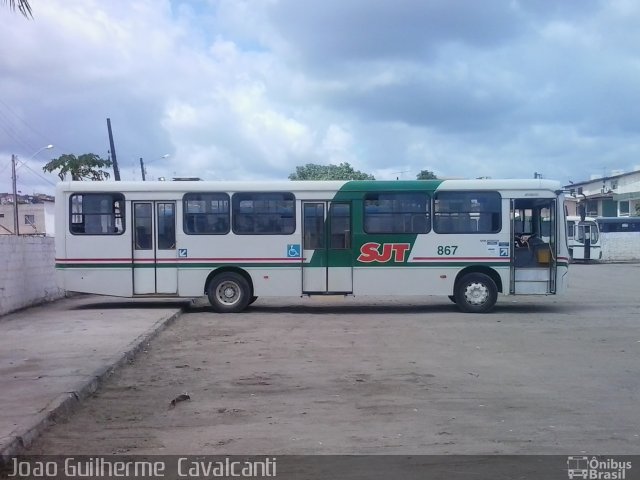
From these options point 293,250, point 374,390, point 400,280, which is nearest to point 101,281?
point 293,250

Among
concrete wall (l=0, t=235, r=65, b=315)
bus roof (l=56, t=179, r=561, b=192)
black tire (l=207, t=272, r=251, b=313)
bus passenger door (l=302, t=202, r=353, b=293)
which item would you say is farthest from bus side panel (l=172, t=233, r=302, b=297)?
concrete wall (l=0, t=235, r=65, b=315)

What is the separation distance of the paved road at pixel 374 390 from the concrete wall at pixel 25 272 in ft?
14.1

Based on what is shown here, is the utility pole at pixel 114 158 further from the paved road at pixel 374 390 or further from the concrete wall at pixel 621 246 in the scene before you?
the concrete wall at pixel 621 246

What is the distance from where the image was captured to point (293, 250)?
1630 centimetres

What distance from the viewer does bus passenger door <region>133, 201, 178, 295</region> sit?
16.4 meters

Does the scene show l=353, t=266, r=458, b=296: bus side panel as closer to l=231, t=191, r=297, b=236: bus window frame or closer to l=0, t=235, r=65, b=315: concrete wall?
l=231, t=191, r=297, b=236: bus window frame

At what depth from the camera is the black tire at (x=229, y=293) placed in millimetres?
16484

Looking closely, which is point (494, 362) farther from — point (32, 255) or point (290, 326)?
point (32, 255)

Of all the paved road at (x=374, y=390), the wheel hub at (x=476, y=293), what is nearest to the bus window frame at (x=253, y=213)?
the paved road at (x=374, y=390)

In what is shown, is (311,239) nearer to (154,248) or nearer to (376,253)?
(376,253)

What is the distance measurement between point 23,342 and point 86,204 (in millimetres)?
5453

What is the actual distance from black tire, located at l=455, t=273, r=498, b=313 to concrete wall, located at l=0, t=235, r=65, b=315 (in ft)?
33.4

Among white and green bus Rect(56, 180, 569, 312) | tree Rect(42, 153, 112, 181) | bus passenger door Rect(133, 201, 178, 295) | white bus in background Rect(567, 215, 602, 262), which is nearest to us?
white and green bus Rect(56, 180, 569, 312)

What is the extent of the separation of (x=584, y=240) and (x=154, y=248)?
108 feet
